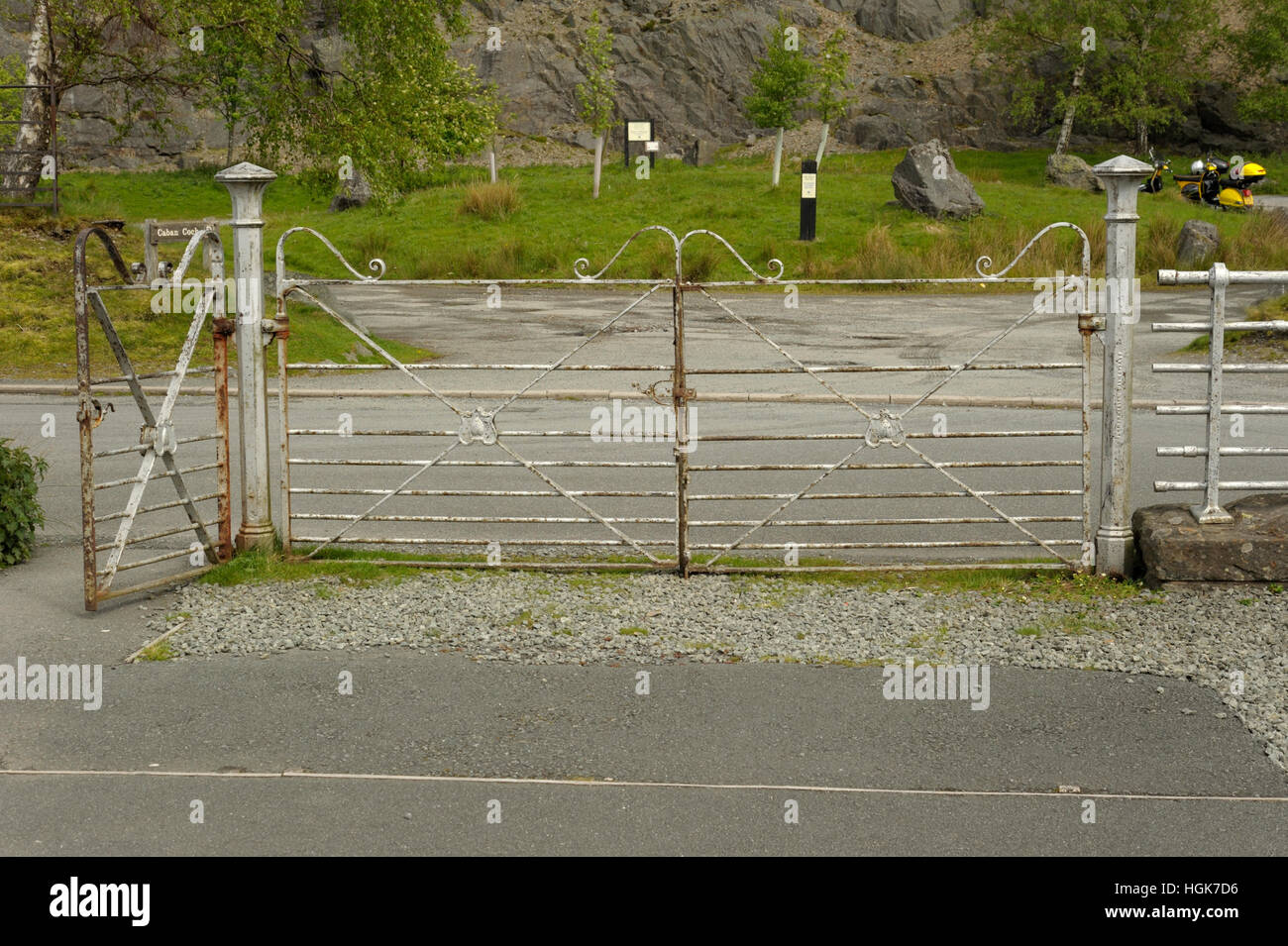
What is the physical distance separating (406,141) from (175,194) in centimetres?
2587

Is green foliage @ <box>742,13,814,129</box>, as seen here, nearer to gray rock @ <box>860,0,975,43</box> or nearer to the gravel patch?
gray rock @ <box>860,0,975,43</box>

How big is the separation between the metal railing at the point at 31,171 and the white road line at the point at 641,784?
70.7 feet

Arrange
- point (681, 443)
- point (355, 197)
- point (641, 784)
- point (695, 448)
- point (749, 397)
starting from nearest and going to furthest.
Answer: point (641, 784)
point (681, 443)
point (695, 448)
point (749, 397)
point (355, 197)

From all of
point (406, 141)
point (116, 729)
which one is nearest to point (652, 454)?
point (116, 729)

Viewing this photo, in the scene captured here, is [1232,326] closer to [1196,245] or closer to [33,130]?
[1196,245]

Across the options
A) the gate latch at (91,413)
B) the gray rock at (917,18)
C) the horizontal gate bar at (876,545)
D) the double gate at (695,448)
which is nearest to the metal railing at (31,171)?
the double gate at (695,448)

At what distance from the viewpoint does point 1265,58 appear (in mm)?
50719

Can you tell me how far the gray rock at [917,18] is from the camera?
64.6 metres

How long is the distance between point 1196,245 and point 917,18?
38633 millimetres

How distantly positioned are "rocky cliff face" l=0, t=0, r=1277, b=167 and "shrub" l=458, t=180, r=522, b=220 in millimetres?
20158

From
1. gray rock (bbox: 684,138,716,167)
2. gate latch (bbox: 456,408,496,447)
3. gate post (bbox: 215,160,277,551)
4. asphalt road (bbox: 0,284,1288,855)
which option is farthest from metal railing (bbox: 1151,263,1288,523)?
gray rock (bbox: 684,138,716,167)

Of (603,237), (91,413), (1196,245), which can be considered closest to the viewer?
(91,413)

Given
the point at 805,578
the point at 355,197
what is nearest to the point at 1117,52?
the point at 355,197

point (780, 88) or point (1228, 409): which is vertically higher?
point (780, 88)
